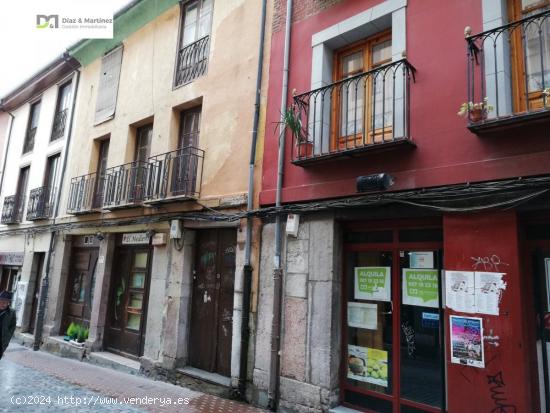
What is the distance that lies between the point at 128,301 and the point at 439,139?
7372 mm

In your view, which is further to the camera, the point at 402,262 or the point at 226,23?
the point at 226,23

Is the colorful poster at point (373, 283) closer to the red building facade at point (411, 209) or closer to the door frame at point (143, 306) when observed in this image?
the red building facade at point (411, 209)

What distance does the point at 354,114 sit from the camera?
19.6ft

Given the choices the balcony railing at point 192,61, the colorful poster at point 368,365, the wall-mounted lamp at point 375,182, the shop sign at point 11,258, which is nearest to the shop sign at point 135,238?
the balcony railing at point 192,61

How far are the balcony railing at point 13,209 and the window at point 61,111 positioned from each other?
2594 millimetres

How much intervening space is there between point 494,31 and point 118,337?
890cm

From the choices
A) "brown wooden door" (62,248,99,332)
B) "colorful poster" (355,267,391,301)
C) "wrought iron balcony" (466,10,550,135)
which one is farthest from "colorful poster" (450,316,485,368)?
"brown wooden door" (62,248,99,332)

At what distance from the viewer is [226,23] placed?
26.7ft

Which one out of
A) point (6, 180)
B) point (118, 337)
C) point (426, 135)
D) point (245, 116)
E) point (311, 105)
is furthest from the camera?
point (6, 180)

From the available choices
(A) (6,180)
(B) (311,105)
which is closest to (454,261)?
(B) (311,105)

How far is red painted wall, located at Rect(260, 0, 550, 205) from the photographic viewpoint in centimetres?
430

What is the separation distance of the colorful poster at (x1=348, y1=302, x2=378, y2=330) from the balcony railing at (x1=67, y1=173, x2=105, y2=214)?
721 cm

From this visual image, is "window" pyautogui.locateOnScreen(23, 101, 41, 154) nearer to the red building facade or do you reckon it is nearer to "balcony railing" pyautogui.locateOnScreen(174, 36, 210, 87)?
"balcony railing" pyautogui.locateOnScreen(174, 36, 210, 87)

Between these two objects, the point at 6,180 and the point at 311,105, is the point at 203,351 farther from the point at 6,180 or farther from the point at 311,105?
the point at 6,180
